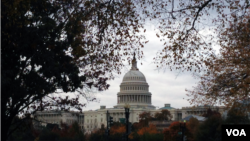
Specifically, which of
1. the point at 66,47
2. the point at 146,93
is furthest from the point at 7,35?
the point at 146,93

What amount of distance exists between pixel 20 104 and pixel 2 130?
1.69 metres

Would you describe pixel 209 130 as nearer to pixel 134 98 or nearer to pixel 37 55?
pixel 37 55

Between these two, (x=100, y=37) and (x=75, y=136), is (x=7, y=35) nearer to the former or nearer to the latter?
(x=100, y=37)

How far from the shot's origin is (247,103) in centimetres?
2369

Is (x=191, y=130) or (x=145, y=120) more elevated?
(x=145, y=120)

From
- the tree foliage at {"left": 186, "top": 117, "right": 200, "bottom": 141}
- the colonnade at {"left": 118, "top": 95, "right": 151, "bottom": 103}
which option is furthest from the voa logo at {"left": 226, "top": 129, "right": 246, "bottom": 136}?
the colonnade at {"left": 118, "top": 95, "right": 151, "bottom": 103}

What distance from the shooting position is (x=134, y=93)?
613ft

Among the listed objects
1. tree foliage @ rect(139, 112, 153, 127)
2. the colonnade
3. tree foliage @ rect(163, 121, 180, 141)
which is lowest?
tree foliage @ rect(163, 121, 180, 141)

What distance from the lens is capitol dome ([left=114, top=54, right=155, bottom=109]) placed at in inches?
7357

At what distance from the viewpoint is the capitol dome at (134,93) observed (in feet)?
613

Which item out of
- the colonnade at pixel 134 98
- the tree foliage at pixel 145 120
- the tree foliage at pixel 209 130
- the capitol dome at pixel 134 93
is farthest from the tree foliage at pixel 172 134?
the colonnade at pixel 134 98

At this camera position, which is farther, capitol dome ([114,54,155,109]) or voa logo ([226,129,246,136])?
capitol dome ([114,54,155,109])

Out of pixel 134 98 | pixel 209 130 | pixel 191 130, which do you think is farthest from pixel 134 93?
pixel 209 130

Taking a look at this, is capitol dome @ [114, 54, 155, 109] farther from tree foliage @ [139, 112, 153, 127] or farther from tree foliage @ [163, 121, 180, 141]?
tree foliage @ [163, 121, 180, 141]
